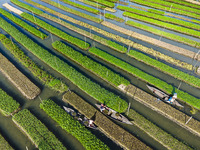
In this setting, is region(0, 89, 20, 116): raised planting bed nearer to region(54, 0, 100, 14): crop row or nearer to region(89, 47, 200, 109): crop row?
region(89, 47, 200, 109): crop row

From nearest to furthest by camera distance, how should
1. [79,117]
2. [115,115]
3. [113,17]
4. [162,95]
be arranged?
[115,115], [79,117], [162,95], [113,17]

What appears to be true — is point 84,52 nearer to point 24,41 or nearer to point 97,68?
point 97,68

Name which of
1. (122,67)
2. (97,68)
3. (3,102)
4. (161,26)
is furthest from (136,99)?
(161,26)

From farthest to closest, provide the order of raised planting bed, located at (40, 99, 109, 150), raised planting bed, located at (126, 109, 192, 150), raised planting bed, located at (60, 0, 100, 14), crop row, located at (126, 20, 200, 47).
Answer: raised planting bed, located at (60, 0, 100, 14) < crop row, located at (126, 20, 200, 47) < raised planting bed, located at (126, 109, 192, 150) < raised planting bed, located at (40, 99, 109, 150)

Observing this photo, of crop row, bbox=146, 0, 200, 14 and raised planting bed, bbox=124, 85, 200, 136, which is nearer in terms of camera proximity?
raised planting bed, bbox=124, 85, 200, 136

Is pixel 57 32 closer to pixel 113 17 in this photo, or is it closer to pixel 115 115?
pixel 113 17

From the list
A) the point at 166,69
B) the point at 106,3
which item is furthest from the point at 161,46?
the point at 106,3

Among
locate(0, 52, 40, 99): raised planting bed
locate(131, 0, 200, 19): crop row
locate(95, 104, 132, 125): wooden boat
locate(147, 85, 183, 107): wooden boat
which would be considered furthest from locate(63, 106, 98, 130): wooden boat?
locate(131, 0, 200, 19): crop row
